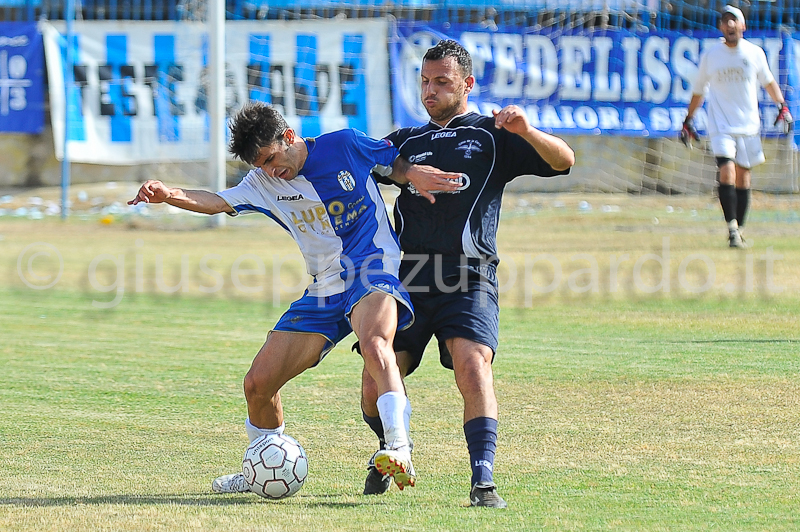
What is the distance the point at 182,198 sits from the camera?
16.4 feet

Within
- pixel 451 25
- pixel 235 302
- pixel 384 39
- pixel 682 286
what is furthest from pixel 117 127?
pixel 682 286

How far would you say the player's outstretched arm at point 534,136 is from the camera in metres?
4.62

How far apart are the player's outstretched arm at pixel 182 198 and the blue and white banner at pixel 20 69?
51.3 feet

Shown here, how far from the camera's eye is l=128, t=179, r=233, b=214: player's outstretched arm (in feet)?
16.0

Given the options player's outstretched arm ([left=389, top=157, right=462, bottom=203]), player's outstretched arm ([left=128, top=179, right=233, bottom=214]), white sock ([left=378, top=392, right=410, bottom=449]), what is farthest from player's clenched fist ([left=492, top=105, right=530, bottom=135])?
player's outstretched arm ([left=128, top=179, right=233, bottom=214])

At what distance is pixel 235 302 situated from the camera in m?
10.8

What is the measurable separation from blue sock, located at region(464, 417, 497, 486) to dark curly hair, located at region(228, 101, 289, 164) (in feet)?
4.88

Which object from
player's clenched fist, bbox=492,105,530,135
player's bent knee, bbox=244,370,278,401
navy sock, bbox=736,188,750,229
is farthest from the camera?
navy sock, bbox=736,188,750,229

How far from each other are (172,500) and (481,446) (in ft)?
4.26

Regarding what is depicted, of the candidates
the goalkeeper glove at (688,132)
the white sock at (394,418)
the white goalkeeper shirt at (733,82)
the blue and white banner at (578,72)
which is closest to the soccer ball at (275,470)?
the white sock at (394,418)

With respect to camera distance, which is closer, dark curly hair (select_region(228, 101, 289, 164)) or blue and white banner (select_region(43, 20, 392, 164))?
dark curly hair (select_region(228, 101, 289, 164))

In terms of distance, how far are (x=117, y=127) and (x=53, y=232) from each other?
136 inches

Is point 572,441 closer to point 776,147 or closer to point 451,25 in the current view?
point 451,25

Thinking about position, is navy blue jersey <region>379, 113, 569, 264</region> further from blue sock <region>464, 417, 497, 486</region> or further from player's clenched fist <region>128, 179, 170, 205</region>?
player's clenched fist <region>128, 179, 170, 205</region>
